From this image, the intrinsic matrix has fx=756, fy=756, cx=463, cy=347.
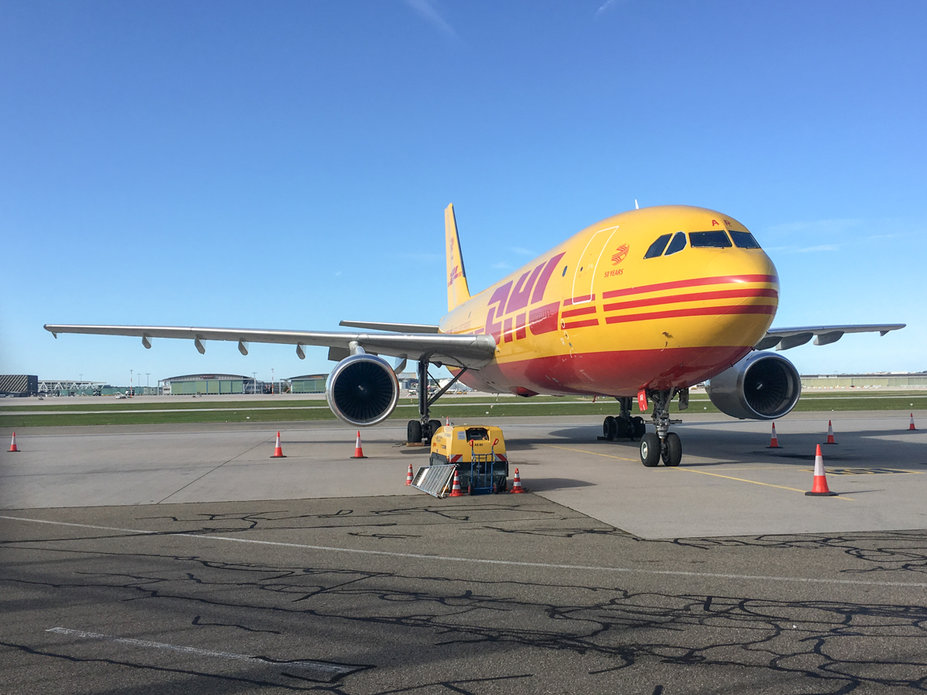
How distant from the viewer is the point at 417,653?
444cm

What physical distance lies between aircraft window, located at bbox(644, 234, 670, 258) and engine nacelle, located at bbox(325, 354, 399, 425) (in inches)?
285

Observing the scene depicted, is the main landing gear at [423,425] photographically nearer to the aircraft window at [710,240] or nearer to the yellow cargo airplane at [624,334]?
the yellow cargo airplane at [624,334]

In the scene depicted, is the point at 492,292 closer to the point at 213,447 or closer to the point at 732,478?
the point at 213,447

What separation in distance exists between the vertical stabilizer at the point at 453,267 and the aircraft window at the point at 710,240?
18074mm

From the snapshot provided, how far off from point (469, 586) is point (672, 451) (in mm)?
9027

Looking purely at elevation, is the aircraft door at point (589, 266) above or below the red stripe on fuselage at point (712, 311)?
above

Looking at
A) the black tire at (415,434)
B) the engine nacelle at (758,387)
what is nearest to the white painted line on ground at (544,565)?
the engine nacelle at (758,387)

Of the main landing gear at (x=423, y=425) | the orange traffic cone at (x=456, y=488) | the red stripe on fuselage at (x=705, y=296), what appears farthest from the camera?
the main landing gear at (x=423, y=425)

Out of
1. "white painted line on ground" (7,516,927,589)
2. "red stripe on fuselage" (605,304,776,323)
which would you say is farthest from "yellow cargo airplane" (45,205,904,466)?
"white painted line on ground" (7,516,927,589)

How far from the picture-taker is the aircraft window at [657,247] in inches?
509

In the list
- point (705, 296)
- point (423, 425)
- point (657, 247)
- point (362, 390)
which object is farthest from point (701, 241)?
point (423, 425)

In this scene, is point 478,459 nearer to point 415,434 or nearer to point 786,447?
point 415,434

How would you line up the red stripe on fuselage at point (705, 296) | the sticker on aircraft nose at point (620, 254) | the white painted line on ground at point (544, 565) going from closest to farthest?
the white painted line on ground at point (544, 565) < the red stripe on fuselage at point (705, 296) < the sticker on aircraft nose at point (620, 254)

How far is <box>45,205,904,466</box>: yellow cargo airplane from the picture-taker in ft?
40.4
